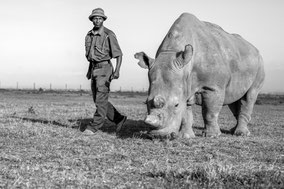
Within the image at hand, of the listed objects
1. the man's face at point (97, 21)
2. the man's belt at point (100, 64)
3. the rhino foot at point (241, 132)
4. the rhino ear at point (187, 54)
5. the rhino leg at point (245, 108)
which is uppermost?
the man's face at point (97, 21)

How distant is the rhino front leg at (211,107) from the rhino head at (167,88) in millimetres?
934

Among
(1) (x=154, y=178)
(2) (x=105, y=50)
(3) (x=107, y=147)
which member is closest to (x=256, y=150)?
(3) (x=107, y=147)

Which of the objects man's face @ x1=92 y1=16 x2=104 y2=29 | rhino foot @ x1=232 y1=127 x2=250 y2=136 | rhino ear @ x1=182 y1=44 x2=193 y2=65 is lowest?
rhino foot @ x1=232 y1=127 x2=250 y2=136

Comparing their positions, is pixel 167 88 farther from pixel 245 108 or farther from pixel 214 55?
pixel 245 108

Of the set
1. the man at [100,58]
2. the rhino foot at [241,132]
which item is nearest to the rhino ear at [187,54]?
the man at [100,58]

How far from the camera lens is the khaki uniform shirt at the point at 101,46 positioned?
9.48m

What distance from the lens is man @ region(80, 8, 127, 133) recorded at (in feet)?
30.9

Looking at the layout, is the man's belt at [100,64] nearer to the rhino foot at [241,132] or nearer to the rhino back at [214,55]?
the rhino back at [214,55]

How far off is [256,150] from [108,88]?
3.52m

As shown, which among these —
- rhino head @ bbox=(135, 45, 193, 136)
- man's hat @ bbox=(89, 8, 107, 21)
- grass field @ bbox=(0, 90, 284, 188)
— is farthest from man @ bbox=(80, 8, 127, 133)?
rhino head @ bbox=(135, 45, 193, 136)

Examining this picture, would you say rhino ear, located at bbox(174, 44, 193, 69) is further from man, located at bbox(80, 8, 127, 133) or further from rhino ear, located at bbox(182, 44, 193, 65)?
man, located at bbox(80, 8, 127, 133)

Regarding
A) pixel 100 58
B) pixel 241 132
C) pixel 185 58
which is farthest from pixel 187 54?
pixel 241 132

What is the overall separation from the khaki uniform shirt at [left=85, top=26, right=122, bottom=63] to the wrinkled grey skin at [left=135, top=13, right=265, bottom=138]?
1.20 metres

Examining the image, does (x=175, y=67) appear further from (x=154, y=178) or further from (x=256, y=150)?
(x=154, y=178)
